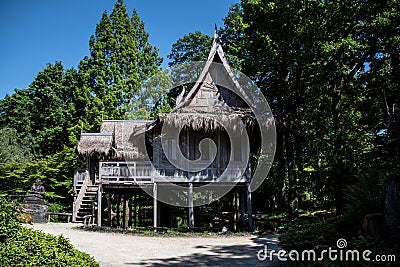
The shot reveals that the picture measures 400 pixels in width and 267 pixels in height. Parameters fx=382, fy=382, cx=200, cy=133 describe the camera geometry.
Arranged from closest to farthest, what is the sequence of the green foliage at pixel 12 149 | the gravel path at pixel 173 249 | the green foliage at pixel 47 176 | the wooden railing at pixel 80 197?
the gravel path at pixel 173 249 < the wooden railing at pixel 80 197 < the green foliage at pixel 47 176 < the green foliage at pixel 12 149

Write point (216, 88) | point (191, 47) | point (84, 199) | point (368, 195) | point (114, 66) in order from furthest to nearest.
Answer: point (191, 47)
point (114, 66)
point (84, 199)
point (216, 88)
point (368, 195)

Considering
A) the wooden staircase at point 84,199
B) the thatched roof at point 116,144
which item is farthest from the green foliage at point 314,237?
the thatched roof at point 116,144

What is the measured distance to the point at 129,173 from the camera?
16.5 m

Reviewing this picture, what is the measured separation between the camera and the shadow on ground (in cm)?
909

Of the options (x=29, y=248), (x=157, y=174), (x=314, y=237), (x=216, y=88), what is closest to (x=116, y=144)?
(x=157, y=174)

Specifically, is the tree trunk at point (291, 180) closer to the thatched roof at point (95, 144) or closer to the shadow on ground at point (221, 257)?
the shadow on ground at point (221, 257)

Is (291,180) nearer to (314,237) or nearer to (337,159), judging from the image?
(337,159)

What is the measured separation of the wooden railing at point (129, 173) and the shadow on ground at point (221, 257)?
5.13 metres

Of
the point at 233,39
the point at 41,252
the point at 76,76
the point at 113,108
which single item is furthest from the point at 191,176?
the point at 76,76

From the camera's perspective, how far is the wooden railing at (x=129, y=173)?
16250mm

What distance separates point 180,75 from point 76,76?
9.32 metres

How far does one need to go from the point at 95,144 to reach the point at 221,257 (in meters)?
16.0

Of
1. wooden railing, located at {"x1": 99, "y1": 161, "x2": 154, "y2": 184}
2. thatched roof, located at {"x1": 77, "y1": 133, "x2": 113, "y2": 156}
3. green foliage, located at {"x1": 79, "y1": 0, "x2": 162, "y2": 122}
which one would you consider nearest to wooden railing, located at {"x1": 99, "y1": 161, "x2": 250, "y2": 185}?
wooden railing, located at {"x1": 99, "y1": 161, "x2": 154, "y2": 184}

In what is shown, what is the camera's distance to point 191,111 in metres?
16.1
